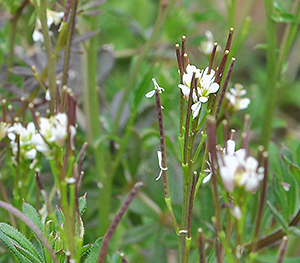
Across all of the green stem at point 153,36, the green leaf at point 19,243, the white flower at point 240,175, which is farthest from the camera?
the green stem at point 153,36

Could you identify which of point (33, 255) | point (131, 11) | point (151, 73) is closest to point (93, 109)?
point (151, 73)

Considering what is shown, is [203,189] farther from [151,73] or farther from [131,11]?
[131,11]

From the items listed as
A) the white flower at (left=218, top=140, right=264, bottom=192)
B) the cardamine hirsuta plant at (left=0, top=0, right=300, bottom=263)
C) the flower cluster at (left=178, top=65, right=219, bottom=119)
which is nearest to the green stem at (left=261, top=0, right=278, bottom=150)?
the cardamine hirsuta plant at (left=0, top=0, right=300, bottom=263)

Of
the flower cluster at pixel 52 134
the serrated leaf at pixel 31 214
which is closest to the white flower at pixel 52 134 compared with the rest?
the flower cluster at pixel 52 134

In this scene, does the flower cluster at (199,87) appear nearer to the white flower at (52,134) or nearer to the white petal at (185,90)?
the white petal at (185,90)

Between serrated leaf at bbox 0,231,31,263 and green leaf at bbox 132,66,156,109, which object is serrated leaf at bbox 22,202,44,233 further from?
green leaf at bbox 132,66,156,109
